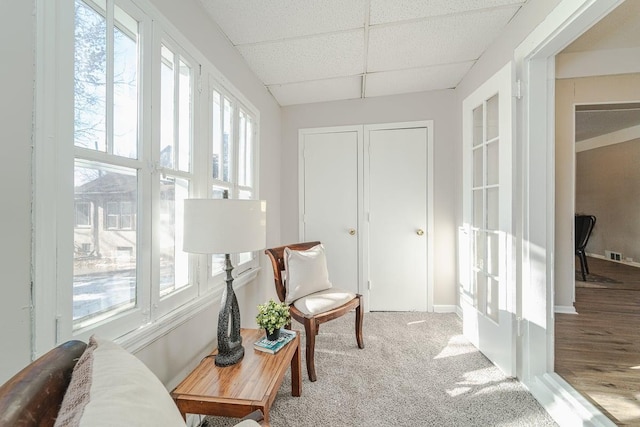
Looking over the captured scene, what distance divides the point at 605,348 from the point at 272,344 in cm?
262

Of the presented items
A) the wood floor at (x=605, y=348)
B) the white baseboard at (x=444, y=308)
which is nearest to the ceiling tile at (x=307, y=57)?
the white baseboard at (x=444, y=308)

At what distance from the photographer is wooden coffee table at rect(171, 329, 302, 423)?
3.45 ft

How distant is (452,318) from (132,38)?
3.33 meters

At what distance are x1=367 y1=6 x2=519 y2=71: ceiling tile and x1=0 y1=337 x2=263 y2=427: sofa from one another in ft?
7.49

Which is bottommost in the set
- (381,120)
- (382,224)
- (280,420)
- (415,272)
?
(280,420)

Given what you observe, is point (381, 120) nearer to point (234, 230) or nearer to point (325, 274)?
point (325, 274)

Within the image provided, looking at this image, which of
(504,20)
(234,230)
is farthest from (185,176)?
(504,20)

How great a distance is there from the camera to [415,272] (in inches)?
117

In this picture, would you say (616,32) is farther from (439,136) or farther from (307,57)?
(307,57)

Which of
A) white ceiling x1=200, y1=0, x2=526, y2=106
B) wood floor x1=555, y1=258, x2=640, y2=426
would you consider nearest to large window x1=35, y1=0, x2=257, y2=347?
white ceiling x1=200, y1=0, x2=526, y2=106

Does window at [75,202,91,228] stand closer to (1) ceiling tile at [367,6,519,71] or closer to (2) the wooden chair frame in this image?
(2) the wooden chair frame

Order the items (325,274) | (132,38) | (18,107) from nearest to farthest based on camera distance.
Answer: (18,107) < (132,38) < (325,274)

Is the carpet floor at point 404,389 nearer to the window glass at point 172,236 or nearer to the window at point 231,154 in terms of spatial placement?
the window glass at point 172,236

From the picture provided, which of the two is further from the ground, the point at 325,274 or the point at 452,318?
the point at 325,274
